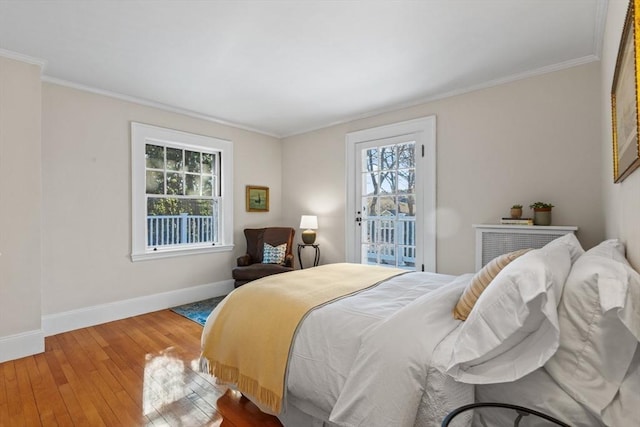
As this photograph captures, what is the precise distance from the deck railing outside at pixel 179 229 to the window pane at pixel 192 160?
2.15ft

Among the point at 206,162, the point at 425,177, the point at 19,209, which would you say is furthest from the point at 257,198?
the point at 19,209

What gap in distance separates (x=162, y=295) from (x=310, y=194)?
2.56 meters

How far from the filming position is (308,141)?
16.9 feet

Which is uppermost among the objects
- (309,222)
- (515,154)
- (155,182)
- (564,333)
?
(515,154)

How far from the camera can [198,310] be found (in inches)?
156

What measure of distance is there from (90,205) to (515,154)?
4.57 meters

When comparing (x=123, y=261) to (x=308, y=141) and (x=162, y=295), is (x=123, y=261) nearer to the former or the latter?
(x=162, y=295)

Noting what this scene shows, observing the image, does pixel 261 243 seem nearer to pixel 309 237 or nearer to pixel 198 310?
pixel 309 237

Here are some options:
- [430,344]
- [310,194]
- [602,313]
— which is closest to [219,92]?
[310,194]

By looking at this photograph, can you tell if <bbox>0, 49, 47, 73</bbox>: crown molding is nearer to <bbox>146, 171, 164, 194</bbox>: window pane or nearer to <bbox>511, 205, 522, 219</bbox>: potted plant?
<bbox>146, 171, 164, 194</bbox>: window pane

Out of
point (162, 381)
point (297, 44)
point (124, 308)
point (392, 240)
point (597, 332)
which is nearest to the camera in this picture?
point (597, 332)

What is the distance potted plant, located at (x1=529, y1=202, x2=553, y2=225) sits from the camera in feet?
9.57

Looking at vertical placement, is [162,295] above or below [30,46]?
below

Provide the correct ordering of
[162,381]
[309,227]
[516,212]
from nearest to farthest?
[162,381]
[516,212]
[309,227]
